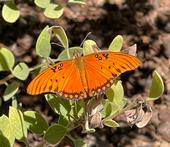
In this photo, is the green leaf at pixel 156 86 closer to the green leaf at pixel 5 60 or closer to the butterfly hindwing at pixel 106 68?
the butterfly hindwing at pixel 106 68

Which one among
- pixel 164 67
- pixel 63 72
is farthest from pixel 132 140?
pixel 63 72

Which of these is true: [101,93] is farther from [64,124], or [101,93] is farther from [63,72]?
[64,124]

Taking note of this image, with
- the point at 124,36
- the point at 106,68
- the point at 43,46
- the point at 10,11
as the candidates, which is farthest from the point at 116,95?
the point at 124,36

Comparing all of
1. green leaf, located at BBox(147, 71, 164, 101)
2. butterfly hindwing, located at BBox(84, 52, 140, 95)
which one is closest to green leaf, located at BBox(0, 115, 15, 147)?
butterfly hindwing, located at BBox(84, 52, 140, 95)

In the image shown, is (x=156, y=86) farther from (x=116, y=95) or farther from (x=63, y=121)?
(x=63, y=121)

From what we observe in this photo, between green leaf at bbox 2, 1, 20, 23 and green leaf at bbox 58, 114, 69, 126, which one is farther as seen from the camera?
green leaf at bbox 2, 1, 20, 23

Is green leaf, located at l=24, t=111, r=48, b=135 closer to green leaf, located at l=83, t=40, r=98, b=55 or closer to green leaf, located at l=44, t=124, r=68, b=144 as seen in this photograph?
green leaf, located at l=44, t=124, r=68, b=144

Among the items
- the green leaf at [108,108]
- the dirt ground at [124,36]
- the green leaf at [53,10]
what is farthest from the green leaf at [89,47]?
the dirt ground at [124,36]
